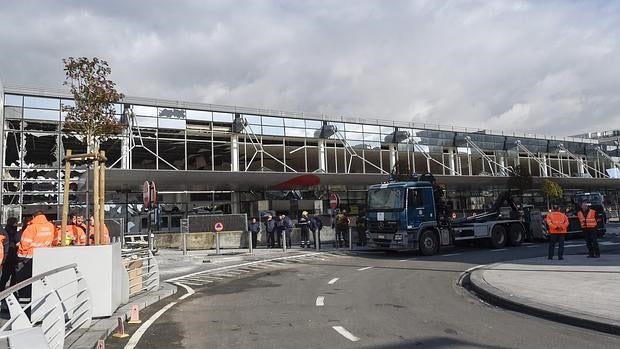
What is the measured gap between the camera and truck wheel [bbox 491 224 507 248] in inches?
891

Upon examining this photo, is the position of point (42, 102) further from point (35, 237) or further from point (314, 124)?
point (35, 237)

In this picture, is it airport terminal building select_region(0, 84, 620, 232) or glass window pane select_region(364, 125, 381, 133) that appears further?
glass window pane select_region(364, 125, 381, 133)

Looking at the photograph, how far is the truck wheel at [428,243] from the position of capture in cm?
2019

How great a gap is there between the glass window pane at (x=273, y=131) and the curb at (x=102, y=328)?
2270 centimetres

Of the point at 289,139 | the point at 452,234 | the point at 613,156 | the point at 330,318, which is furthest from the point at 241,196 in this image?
the point at 613,156

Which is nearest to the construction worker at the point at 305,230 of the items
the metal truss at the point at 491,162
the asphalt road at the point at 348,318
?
the asphalt road at the point at 348,318

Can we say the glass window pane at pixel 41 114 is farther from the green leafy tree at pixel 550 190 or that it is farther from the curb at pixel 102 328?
the green leafy tree at pixel 550 190

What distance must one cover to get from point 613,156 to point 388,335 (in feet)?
183

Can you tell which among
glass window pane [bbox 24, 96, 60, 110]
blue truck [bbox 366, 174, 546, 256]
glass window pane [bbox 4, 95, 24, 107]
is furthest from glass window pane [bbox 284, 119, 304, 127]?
glass window pane [bbox 4, 95, 24, 107]

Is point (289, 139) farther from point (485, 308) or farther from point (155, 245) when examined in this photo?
point (485, 308)

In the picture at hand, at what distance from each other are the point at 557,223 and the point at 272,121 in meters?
21.3

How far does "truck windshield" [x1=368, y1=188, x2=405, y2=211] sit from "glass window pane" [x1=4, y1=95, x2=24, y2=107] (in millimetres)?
18077

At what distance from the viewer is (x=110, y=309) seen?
28.3 feet

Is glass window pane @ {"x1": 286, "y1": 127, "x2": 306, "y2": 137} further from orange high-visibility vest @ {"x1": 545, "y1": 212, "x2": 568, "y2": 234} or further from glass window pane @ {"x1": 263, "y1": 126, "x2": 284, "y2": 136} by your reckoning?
orange high-visibility vest @ {"x1": 545, "y1": 212, "x2": 568, "y2": 234}
